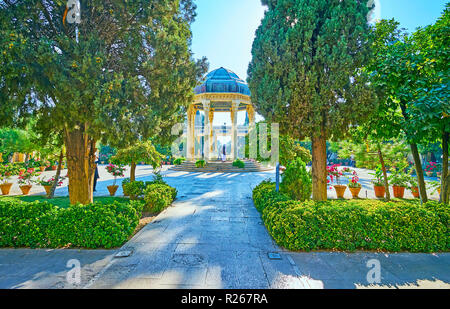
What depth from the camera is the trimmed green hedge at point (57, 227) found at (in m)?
4.05

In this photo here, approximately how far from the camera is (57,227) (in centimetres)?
409

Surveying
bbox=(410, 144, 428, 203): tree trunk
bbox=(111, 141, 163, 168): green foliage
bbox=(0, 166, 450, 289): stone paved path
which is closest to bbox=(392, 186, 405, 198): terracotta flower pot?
bbox=(410, 144, 428, 203): tree trunk

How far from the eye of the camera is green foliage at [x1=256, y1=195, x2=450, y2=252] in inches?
160

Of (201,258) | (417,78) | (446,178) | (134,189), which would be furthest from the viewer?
(134,189)

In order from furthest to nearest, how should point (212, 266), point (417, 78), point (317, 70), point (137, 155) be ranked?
point (137, 155), point (317, 70), point (417, 78), point (212, 266)

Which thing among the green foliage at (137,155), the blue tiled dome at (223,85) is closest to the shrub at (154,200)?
the green foliage at (137,155)

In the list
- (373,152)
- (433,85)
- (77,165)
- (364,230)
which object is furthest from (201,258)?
(373,152)

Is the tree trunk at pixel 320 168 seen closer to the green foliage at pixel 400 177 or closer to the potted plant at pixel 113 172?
the green foliage at pixel 400 177

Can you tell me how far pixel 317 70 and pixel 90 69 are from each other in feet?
18.7

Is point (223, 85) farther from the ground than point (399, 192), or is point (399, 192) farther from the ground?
point (223, 85)

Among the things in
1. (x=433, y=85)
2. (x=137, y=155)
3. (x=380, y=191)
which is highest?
(x=433, y=85)

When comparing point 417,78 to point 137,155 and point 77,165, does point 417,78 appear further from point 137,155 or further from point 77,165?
point 77,165

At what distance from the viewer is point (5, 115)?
14.1ft
